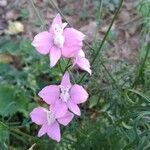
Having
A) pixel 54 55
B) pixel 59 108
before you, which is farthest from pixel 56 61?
pixel 59 108

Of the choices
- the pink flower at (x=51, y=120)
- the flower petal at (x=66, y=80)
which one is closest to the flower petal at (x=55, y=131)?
the pink flower at (x=51, y=120)

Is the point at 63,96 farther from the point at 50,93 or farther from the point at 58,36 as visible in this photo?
the point at 58,36

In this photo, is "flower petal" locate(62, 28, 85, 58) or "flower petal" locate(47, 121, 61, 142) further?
"flower petal" locate(47, 121, 61, 142)

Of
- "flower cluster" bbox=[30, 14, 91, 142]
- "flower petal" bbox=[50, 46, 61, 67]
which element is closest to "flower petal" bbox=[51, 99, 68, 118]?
"flower cluster" bbox=[30, 14, 91, 142]

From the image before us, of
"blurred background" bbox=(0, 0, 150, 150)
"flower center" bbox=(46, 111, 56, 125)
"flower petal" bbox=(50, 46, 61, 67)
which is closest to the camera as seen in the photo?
"flower petal" bbox=(50, 46, 61, 67)

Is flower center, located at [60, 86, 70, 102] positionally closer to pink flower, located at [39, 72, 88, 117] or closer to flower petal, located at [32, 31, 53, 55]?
pink flower, located at [39, 72, 88, 117]

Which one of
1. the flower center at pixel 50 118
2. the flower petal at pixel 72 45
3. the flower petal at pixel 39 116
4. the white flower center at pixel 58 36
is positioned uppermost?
the white flower center at pixel 58 36

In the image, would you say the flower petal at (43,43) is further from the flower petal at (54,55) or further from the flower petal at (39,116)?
the flower petal at (39,116)
